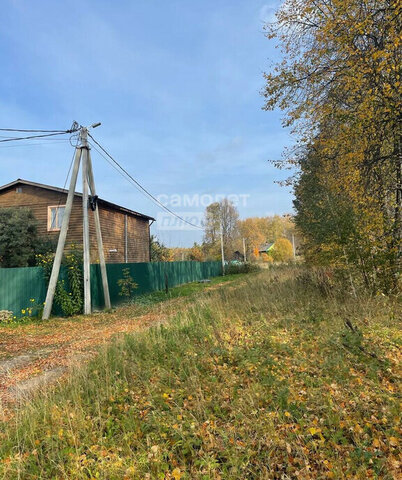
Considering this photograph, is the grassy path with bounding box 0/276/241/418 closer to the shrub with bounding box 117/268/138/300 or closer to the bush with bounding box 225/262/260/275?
the shrub with bounding box 117/268/138/300

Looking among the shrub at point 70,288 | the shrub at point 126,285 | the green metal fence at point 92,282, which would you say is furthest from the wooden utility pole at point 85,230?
the shrub at point 126,285

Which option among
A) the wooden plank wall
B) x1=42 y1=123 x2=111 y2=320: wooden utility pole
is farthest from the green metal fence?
the wooden plank wall

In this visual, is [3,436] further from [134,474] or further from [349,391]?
[349,391]

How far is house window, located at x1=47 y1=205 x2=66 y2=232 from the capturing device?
15.5m

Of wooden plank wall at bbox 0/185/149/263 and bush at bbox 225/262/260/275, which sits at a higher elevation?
wooden plank wall at bbox 0/185/149/263

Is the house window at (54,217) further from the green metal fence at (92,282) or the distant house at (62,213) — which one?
the green metal fence at (92,282)

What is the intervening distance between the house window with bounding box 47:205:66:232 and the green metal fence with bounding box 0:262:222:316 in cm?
556

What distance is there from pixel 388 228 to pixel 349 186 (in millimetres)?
1234

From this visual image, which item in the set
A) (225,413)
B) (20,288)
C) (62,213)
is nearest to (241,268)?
(62,213)

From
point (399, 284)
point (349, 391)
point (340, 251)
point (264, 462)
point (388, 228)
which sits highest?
point (388, 228)

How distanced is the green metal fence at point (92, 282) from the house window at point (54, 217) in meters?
5.56

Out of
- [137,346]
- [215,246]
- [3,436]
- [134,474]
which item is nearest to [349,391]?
[134,474]

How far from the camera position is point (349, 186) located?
623 centimetres

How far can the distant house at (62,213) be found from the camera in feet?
50.3
